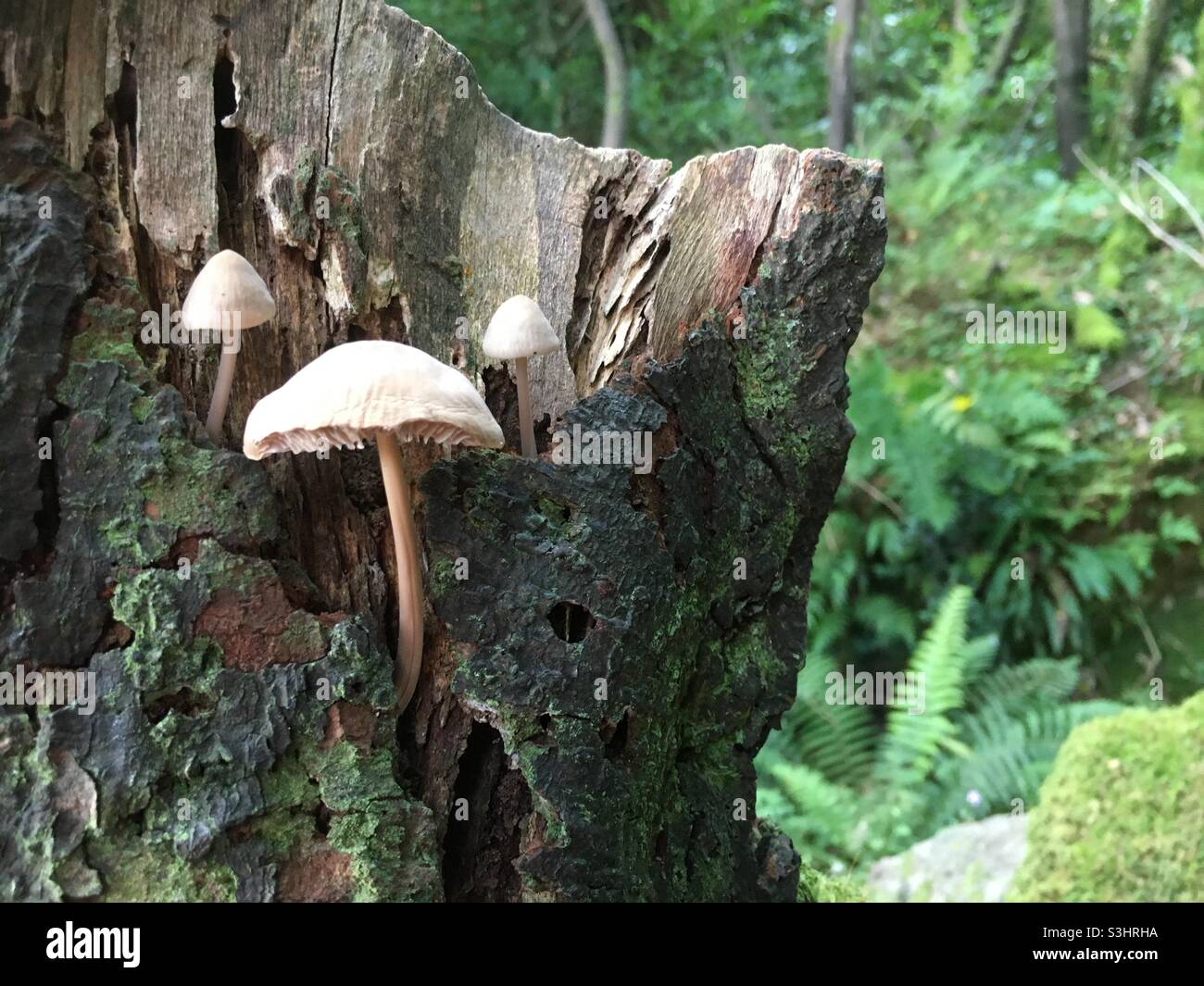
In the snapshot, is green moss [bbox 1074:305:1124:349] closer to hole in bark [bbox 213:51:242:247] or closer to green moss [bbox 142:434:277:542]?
hole in bark [bbox 213:51:242:247]

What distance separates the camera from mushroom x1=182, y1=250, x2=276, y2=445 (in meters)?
1.61

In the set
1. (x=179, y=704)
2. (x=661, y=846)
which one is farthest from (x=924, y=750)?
(x=179, y=704)

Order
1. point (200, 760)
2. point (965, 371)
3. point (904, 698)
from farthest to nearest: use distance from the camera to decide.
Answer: point (965, 371), point (904, 698), point (200, 760)

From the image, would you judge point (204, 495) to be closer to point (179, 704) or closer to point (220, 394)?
point (220, 394)

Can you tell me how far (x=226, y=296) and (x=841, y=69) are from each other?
6225 millimetres

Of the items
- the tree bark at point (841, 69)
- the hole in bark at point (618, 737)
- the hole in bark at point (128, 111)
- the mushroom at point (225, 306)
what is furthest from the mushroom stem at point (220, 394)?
the tree bark at point (841, 69)

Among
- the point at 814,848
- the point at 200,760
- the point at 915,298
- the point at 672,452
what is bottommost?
the point at 814,848

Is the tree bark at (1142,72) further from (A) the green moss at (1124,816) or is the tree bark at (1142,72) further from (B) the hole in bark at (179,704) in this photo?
(B) the hole in bark at (179,704)

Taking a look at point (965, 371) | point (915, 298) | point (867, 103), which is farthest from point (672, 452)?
point (867, 103)

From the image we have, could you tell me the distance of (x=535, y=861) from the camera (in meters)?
1.59

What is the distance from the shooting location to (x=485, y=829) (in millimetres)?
1692

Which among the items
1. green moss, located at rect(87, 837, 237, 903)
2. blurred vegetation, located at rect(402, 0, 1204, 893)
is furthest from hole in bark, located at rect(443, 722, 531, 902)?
blurred vegetation, located at rect(402, 0, 1204, 893)

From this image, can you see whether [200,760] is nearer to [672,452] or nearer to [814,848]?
[672,452]
